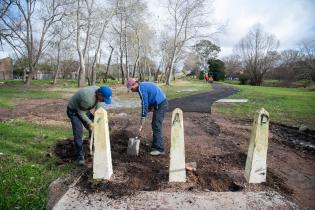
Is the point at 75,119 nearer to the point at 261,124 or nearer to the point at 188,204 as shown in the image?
the point at 188,204

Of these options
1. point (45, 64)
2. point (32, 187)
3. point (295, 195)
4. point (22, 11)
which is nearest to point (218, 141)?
point (295, 195)

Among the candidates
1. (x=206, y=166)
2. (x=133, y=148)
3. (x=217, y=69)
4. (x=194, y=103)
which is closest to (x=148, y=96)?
(x=133, y=148)

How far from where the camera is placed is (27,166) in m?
5.43

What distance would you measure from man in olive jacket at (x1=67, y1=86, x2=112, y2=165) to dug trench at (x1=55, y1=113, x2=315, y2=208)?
417 mm

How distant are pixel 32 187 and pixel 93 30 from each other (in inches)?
1085

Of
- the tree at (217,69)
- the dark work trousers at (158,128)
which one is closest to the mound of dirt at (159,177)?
the dark work trousers at (158,128)

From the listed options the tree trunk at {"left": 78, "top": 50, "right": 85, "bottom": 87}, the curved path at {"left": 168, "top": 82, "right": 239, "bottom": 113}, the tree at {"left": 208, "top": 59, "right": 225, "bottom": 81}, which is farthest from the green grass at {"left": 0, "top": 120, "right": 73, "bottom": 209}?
the tree at {"left": 208, "top": 59, "right": 225, "bottom": 81}

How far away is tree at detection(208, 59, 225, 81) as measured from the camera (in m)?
72.1

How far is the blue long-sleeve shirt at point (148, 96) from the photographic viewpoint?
6098 mm

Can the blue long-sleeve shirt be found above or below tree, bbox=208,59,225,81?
below

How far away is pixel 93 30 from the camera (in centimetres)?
3039

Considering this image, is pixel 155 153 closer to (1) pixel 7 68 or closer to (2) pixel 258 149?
(2) pixel 258 149

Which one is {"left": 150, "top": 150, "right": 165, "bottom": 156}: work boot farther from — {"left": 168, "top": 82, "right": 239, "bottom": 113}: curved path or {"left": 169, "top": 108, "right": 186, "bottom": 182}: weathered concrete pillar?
{"left": 168, "top": 82, "right": 239, "bottom": 113}: curved path

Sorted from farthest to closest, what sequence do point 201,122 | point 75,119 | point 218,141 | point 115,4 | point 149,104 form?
1. point 115,4
2. point 201,122
3. point 218,141
4. point 149,104
5. point 75,119
